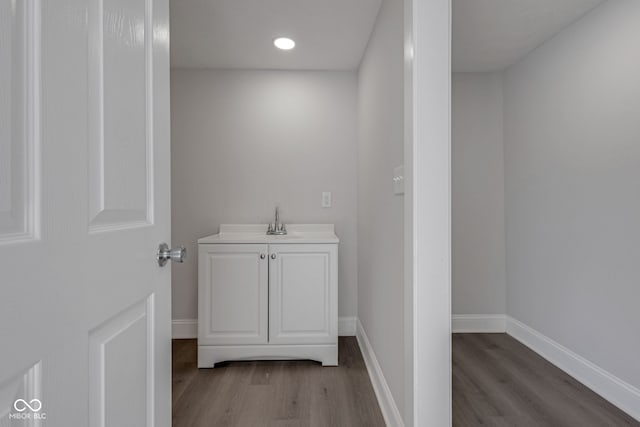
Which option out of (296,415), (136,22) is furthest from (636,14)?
(296,415)

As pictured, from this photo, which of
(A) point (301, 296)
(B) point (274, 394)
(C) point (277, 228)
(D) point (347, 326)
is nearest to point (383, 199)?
(A) point (301, 296)

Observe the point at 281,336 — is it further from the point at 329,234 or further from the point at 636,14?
the point at 636,14

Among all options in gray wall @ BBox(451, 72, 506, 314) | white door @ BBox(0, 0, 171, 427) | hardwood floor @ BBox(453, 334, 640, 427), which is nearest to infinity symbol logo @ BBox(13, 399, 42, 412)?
white door @ BBox(0, 0, 171, 427)

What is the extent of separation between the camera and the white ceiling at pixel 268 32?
2.09 metres

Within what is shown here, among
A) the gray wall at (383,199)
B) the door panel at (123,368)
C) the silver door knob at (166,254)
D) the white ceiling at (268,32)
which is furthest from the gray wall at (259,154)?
the door panel at (123,368)

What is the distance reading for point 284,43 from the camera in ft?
8.28

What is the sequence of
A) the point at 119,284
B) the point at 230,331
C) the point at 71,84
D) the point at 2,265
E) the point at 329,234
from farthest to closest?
the point at 329,234 → the point at 230,331 → the point at 119,284 → the point at 71,84 → the point at 2,265

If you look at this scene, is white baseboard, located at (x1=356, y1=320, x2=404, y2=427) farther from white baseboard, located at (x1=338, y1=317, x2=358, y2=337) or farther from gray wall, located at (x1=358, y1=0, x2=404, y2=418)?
white baseboard, located at (x1=338, y1=317, x2=358, y2=337)

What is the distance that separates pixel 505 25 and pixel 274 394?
2.77m

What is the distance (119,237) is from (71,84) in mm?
302

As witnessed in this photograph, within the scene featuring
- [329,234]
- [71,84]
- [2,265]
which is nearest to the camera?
[2,265]

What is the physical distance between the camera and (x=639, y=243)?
1903 millimetres

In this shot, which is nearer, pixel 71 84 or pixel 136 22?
pixel 71 84

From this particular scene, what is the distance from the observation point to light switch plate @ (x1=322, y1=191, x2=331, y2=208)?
3.05 m
